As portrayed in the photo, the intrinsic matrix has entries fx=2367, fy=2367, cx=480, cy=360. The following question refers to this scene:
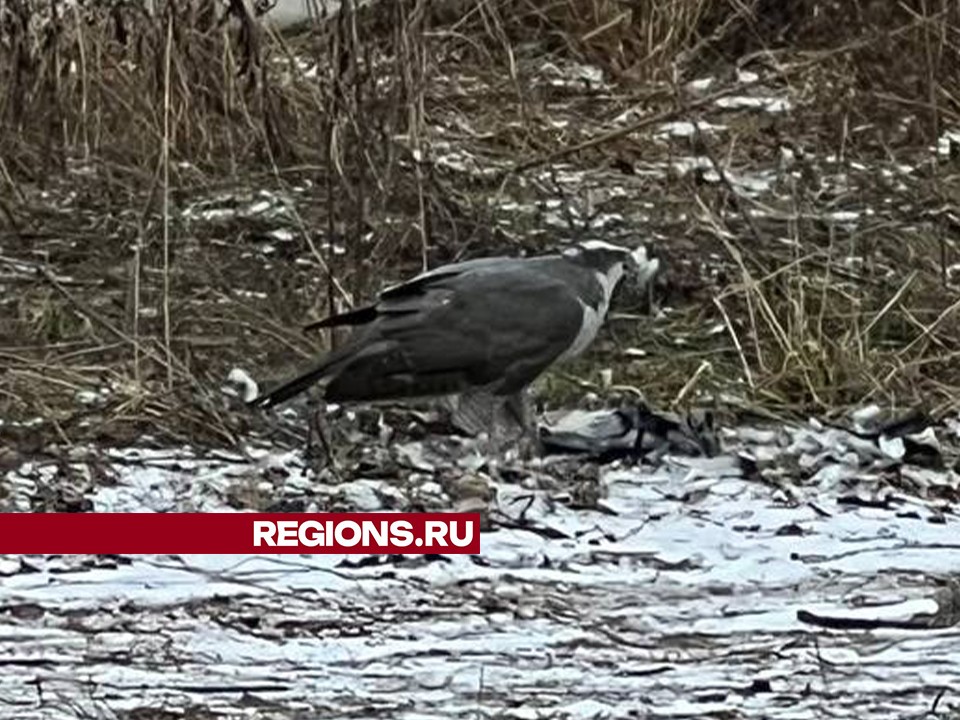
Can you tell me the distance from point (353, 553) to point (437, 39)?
3.73m

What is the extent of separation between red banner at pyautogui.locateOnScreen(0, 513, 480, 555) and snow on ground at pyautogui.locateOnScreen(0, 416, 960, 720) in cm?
6

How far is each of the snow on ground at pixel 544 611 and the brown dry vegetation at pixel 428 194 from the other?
56cm

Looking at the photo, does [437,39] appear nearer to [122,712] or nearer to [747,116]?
[747,116]

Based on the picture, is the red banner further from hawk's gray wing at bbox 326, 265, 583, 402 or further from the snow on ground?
hawk's gray wing at bbox 326, 265, 583, 402

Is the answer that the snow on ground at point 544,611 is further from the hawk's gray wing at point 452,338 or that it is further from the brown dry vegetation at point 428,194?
the brown dry vegetation at point 428,194

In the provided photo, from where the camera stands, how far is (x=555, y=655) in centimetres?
402

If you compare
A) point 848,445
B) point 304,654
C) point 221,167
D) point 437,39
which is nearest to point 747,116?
point 437,39

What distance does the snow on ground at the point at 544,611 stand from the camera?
3.81m

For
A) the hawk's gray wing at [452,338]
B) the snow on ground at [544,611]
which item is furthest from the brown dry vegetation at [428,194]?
the snow on ground at [544,611]

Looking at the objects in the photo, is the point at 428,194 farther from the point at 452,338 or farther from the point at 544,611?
the point at 544,611

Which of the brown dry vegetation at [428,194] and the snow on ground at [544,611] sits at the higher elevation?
the brown dry vegetation at [428,194]

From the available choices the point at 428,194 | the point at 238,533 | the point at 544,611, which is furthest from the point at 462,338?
the point at 428,194

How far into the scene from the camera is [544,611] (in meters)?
4.26

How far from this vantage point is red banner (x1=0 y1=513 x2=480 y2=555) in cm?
459
